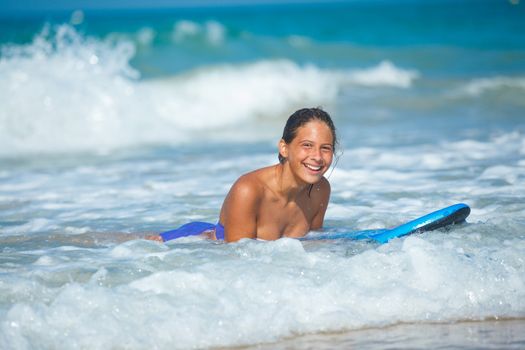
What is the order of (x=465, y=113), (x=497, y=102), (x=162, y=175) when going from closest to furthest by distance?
(x=162, y=175) < (x=465, y=113) < (x=497, y=102)

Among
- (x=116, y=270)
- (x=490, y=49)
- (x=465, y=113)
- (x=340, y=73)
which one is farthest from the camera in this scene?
(x=490, y=49)

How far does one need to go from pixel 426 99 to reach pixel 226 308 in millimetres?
11674

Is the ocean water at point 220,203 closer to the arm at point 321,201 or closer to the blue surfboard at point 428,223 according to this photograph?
the blue surfboard at point 428,223

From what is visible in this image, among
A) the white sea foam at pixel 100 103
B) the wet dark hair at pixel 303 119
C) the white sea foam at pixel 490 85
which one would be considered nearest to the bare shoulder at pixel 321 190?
the wet dark hair at pixel 303 119

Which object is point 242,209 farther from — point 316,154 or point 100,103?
point 100,103

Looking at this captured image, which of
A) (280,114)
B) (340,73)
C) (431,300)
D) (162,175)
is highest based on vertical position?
(340,73)

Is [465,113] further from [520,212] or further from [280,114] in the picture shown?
[520,212]

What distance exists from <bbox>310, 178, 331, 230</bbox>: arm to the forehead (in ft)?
1.87

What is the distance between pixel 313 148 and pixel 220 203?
206 centimetres

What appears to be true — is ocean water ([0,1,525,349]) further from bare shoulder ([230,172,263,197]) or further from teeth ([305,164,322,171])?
teeth ([305,164,322,171])

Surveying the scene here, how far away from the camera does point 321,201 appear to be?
534cm

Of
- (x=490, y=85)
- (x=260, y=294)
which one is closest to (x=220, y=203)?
(x=260, y=294)

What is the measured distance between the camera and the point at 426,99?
14.9 metres

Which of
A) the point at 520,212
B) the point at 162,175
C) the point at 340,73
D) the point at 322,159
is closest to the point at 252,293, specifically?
the point at 322,159
